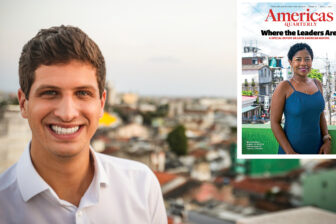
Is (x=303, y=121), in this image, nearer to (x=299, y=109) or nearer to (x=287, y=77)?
(x=299, y=109)

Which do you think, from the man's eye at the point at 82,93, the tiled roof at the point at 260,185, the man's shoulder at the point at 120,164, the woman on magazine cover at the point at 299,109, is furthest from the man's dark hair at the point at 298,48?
the tiled roof at the point at 260,185

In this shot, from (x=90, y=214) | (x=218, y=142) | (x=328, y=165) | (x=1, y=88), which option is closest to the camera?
(x=90, y=214)

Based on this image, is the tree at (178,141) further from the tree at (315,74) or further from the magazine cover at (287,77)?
the tree at (315,74)

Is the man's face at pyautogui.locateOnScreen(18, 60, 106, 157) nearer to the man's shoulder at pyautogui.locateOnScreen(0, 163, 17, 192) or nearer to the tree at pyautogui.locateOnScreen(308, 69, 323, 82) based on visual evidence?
the man's shoulder at pyautogui.locateOnScreen(0, 163, 17, 192)

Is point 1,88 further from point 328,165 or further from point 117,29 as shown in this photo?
point 328,165

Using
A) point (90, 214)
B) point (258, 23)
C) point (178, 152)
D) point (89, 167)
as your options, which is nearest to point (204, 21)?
point (258, 23)

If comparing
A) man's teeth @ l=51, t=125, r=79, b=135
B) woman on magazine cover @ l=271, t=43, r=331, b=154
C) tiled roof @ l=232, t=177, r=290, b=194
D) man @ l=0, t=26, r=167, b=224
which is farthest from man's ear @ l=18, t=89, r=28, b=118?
tiled roof @ l=232, t=177, r=290, b=194
